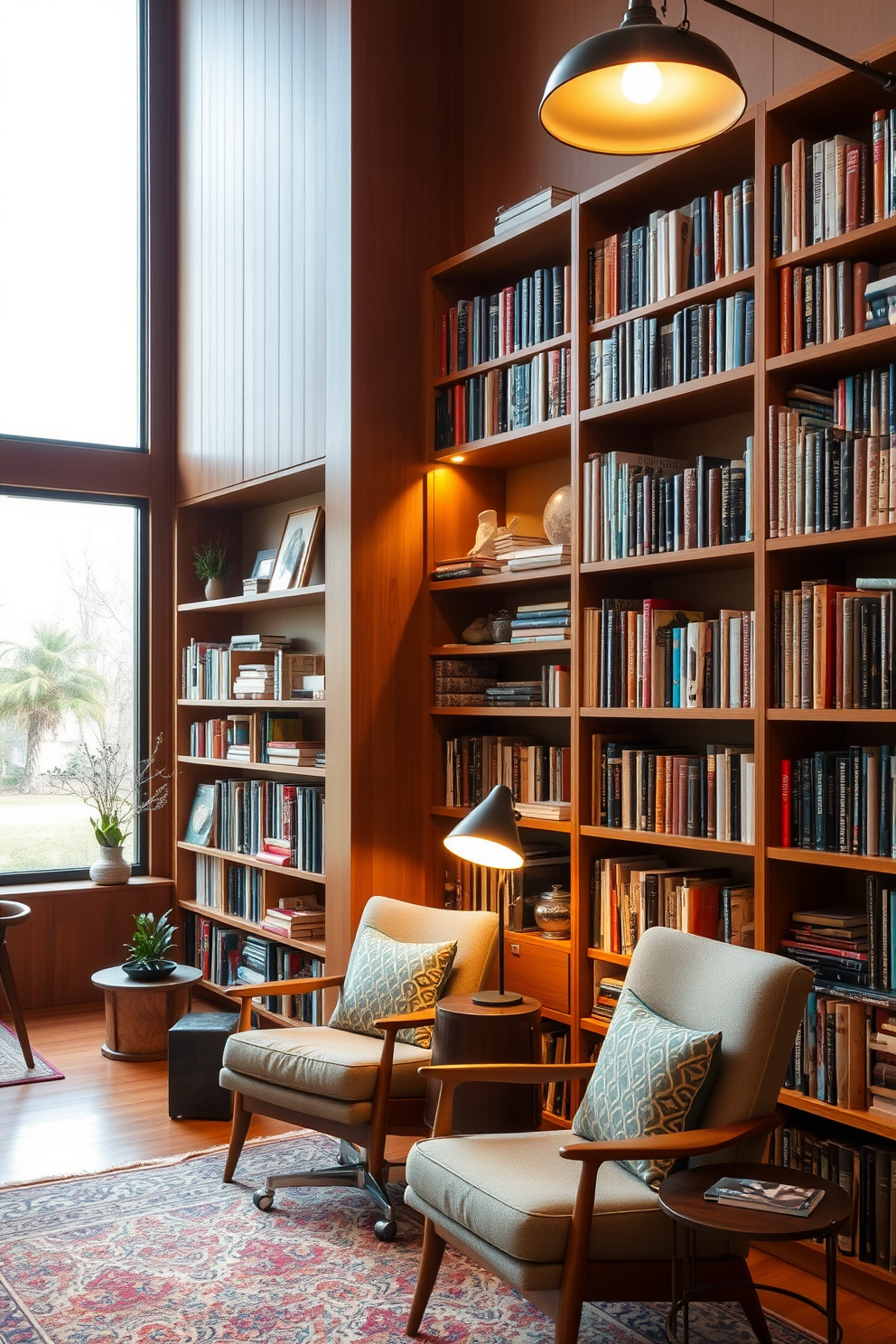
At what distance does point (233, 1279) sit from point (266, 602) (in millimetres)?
2910

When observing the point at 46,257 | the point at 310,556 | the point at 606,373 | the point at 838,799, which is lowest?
the point at 838,799

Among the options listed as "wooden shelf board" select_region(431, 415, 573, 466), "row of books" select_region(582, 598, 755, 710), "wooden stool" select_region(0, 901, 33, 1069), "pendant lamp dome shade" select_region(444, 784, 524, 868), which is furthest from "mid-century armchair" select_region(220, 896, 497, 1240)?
"wooden shelf board" select_region(431, 415, 573, 466)

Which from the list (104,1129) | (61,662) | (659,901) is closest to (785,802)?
(659,901)

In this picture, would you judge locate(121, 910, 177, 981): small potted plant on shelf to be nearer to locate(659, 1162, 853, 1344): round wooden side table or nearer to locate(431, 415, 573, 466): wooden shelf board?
locate(431, 415, 573, 466): wooden shelf board

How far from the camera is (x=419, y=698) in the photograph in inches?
177

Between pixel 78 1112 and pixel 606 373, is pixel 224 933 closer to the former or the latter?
pixel 78 1112

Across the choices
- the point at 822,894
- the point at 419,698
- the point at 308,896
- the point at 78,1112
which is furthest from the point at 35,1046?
the point at 822,894

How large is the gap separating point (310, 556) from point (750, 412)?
2091 millimetres

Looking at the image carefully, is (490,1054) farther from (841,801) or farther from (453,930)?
(841,801)

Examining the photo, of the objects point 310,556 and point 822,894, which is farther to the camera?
point 310,556

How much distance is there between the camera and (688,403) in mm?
3496

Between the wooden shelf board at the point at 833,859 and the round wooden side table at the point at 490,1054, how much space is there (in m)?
0.77

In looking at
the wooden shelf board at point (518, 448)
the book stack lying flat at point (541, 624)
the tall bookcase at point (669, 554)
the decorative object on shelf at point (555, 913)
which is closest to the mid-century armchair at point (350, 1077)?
the decorative object on shelf at point (555, 913)

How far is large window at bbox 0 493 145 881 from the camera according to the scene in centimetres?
585
